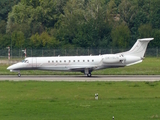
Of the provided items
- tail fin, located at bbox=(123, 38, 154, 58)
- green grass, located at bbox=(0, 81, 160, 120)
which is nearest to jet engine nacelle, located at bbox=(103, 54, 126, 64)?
tail fin, located at bbox=(123, 38, 154, 58)

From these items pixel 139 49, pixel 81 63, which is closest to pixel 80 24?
pixel 139 49

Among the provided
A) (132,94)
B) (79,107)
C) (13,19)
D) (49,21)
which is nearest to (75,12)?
(49,21)

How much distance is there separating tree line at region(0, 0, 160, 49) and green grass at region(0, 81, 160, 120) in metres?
50.6

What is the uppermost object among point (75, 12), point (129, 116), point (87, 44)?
point (75, 12)

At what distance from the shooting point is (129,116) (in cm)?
2342

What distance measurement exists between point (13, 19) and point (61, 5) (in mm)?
11928

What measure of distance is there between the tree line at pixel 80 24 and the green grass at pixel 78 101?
50.6 m

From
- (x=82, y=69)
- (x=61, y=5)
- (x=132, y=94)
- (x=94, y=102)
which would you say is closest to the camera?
(x=94, y=102)

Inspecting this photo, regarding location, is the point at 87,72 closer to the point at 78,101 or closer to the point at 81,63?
the point at 81,63

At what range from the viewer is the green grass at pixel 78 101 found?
2386 centimetres

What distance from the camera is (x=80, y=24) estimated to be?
3809 inches

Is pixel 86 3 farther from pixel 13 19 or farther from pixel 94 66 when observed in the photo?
pixel 94 66

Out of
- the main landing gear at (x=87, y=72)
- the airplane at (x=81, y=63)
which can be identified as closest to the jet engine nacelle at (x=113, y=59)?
the airplane at (x=81, y=63)

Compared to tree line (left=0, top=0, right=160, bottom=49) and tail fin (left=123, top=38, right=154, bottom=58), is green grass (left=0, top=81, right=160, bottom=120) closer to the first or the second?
tail fin (left=123, top=38, right=154, bottom=58)
